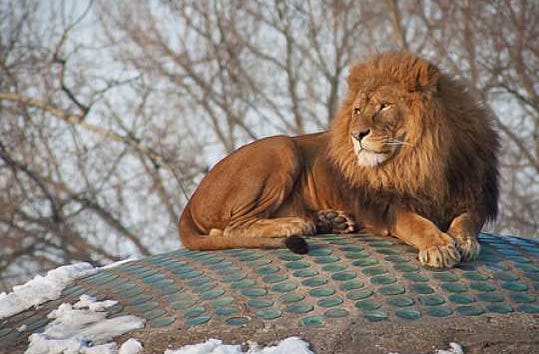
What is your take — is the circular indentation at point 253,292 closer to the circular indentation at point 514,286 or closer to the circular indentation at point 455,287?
the circular indentation at point 455,287

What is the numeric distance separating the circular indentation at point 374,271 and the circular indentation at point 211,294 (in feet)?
2.52

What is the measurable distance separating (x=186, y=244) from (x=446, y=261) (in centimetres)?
195

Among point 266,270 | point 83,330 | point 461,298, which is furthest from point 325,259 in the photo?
point 83,330

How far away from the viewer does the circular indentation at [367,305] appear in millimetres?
4641

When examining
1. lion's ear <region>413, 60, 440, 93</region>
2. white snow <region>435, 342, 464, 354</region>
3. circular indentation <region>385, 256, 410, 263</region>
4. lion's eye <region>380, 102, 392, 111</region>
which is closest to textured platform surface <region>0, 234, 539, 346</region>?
circular indentation <region>385, 256, 410, 263</region>

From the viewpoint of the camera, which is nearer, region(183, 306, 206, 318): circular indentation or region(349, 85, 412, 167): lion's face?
region(183, 306, 206, 318): circular indentation

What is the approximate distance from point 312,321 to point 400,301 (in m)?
0.48

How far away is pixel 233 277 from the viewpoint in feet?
17.1

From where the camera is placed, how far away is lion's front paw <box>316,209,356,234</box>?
19.9 feet

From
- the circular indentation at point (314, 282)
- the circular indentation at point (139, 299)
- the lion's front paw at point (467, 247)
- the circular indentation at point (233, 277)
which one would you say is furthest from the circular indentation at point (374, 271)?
the circular indentation at point (139, 299)

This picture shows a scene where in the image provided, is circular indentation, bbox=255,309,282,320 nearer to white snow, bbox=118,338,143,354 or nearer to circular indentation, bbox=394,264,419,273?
white snow, bbox=118,338,143,354

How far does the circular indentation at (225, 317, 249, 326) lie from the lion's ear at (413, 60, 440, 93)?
1.93 metres

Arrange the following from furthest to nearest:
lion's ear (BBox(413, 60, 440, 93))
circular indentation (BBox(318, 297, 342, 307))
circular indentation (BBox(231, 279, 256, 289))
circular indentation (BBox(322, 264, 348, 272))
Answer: lion's ear (BBox(413, 60, 440, 93)) → circular indentation (BBox(322, 264, 348, 272)) → circular indentation (BBox(231, 279, 256, 289)) → circular indentation (BBox(318, 297, 342, 307))

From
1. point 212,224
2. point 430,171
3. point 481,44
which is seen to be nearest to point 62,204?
point 481,44
